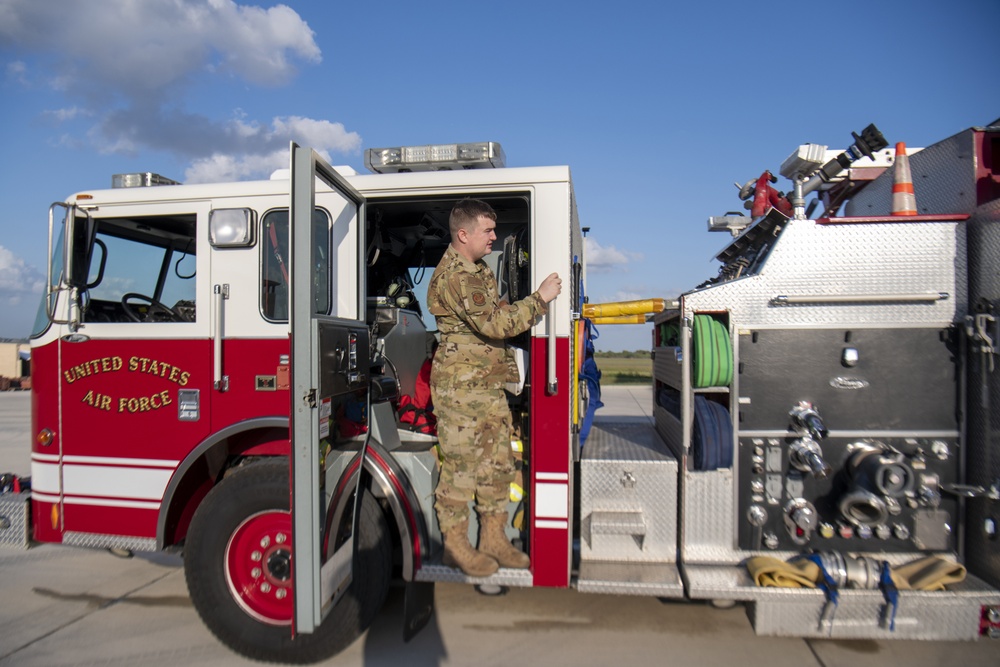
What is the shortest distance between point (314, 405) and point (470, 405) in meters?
0.87

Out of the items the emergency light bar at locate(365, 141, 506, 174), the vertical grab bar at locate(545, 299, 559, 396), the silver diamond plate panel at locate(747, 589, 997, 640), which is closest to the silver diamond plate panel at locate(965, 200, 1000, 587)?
the silver diamond plate panel at locate(747, 589, 997, 640)

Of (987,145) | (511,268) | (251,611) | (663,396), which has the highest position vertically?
(987,145)

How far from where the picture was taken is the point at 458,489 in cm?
302

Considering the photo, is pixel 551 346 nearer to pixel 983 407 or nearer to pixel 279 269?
pixel 279 269

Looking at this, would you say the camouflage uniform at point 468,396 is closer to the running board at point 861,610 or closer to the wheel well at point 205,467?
the wheel well at point 205,467

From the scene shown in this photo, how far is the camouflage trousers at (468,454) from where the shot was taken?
3.01 metres

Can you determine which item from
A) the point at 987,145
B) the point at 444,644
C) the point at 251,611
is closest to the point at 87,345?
the point at 251,611

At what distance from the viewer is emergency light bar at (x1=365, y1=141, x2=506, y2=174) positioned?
3221 mm

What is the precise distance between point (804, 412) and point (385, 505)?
7.46 feet

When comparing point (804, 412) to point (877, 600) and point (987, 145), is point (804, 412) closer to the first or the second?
point (877, 600)

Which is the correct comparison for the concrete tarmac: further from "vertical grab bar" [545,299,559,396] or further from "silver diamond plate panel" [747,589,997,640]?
"vertical grab bar" [545,299,559,396]

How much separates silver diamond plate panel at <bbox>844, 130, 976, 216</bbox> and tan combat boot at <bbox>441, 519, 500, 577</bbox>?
3122 millimetres

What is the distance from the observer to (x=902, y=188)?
328 cm

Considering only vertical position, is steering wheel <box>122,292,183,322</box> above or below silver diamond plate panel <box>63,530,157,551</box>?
above
